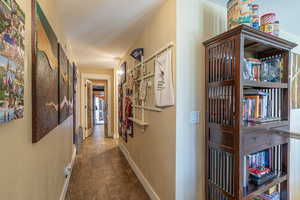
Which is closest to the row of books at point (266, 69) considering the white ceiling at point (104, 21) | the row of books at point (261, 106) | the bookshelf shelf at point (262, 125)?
the row of books at point (261, 106)

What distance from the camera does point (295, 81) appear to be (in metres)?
2.49

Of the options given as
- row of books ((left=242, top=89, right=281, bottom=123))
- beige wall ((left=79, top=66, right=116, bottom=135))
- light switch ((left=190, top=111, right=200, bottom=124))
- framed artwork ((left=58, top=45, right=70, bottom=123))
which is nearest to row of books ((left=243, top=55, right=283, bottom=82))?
row of books ((left=242, top=89, right=281, bottom=123))

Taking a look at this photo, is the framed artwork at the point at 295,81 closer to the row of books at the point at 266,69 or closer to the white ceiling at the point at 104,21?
the row of books at the point at 266,69

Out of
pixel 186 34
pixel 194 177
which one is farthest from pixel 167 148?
pixel 186 34

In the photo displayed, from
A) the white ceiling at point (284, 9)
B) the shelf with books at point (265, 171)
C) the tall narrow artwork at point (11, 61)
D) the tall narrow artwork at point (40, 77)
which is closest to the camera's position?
the tall narrow artwork at point (11, 61)

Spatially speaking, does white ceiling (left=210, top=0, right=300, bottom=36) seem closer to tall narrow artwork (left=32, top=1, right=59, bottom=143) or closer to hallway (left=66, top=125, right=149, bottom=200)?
tall narrow artwork (left=32, top=1, right=59, bottom=143)

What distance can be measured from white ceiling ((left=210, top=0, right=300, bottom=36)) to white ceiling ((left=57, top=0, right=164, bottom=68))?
93 cm

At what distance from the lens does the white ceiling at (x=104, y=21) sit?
173cm

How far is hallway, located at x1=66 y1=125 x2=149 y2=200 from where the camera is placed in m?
2.09

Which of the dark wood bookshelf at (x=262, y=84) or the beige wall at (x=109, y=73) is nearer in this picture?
the dark wood bookshelf at (x=262, y=84)

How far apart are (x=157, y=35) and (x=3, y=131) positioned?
174cm

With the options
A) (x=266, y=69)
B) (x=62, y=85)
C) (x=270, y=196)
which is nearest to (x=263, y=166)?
(x=270, y=196)

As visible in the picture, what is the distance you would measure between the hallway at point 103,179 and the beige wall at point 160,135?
12.2 inches

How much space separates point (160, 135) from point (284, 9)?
214cm
